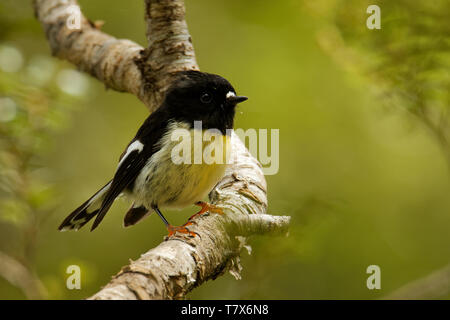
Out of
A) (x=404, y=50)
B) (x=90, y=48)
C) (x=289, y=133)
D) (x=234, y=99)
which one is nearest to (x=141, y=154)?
(x=234, y=99)

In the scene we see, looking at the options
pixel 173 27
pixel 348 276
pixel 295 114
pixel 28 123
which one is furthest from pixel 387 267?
pixel 28 123

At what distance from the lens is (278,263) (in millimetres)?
2596

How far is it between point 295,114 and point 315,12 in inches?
147

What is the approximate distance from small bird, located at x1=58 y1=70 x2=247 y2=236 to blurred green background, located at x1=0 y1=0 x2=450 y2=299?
41 cm

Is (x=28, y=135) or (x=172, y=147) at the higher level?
(x=28, y=135)

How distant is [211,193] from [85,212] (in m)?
0.89

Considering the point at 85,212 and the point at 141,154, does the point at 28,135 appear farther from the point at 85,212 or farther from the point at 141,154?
the point at 141,154

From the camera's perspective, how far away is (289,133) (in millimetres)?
6738

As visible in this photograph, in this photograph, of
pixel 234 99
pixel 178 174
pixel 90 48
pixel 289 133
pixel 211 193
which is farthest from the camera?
pixel 289 133

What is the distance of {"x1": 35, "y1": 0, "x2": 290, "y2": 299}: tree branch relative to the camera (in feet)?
5.98

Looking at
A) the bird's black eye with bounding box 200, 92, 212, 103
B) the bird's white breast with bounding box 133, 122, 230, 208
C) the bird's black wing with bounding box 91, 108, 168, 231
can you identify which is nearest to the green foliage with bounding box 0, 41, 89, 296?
the bird's black wing with bounding box 91, 108, 168, 231

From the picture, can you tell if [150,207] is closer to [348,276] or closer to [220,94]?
[220,94]

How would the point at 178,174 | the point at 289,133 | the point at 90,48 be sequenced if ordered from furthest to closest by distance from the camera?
the point at 289,133
the point at 90,48
the point at 178,174

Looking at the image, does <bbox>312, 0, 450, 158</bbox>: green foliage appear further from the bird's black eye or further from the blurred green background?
the bird's black eye
